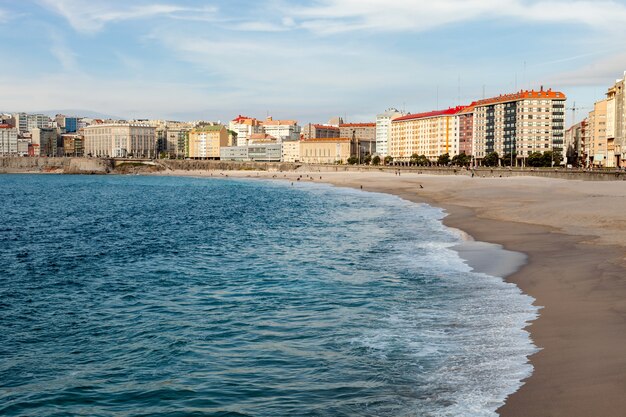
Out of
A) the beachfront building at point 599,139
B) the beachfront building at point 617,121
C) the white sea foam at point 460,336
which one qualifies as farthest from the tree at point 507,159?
the white sea foam at point 460,336

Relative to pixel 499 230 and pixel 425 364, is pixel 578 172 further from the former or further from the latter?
pixel 425 364

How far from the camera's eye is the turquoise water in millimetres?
10164

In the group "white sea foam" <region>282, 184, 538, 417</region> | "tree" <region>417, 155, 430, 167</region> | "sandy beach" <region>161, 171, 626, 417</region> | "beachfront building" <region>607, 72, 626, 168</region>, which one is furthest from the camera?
"tree" <region>417, 155, 430, 167</region>

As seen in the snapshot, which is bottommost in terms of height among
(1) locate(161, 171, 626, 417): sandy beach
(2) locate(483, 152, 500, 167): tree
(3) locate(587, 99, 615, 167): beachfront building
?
(1) locate(161, 171, 626, 417): sandy beach

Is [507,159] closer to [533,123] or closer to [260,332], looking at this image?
[533,123]

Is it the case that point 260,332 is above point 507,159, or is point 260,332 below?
below

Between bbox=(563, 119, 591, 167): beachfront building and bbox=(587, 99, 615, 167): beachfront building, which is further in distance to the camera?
bbox=(563, 119, 591, 167): beachfront building

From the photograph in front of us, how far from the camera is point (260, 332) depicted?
1412cm

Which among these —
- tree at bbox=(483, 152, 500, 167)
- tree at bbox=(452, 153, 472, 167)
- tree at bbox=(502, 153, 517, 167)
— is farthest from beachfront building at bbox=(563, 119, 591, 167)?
tree at bbox=(452, 153, 472, 167)

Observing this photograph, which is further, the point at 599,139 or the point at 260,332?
the point at 599,139

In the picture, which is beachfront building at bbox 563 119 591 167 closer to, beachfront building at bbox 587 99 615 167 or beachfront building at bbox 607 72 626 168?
beachfront building at bbox 587 99 615 167

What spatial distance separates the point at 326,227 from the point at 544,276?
20580 millimetres

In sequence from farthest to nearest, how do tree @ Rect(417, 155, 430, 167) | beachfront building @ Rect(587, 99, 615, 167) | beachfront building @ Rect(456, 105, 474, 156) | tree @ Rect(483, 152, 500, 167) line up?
1. tree @ Rect(417, 155, 430, 167)
2. beachfront building @ Rect(456, 105, 474, 156)
3. tree @ Rect(483, 152, 500, 167)
4. beachfront building @ Rect(587, 99, 615, 167)

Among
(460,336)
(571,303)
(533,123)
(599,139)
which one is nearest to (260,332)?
(460,336)
